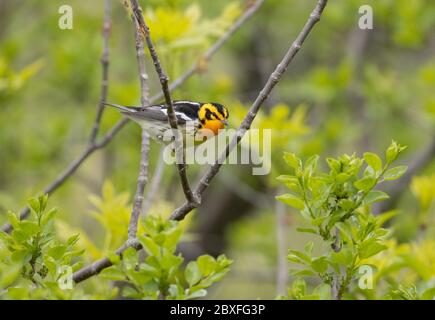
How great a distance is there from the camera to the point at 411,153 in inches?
310

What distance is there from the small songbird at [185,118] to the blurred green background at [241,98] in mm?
907

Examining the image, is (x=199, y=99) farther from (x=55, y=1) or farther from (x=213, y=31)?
(x=55, y=1)

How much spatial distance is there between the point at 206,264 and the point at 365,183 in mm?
652

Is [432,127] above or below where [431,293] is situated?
above

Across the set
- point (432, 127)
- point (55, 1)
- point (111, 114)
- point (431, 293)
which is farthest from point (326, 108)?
point (431, 293)

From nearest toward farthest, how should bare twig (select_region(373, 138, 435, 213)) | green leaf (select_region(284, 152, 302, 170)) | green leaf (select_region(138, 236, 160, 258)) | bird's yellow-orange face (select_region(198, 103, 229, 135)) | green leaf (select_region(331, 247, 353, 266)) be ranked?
green leaf (select_region(138, 236, 160, 258))
green leaf (select_region(331, 247, 353, 266))
green leaf (select_region(284, 152, 302, 170))
bird's yellow-orange face (select_region(198, 103, 229, 135))
bare twig (select_region(373, 138, 435, 213))

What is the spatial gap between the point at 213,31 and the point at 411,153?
4.08 m

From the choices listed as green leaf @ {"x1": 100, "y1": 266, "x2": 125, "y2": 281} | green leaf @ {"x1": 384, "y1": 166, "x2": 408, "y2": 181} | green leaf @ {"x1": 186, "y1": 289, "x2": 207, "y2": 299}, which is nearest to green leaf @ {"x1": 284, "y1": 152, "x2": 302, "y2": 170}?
green leaf @ {"x1": 384, "y1": 166, "x2": 408, "y2": 181}

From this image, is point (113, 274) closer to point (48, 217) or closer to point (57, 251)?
point (57, 251)

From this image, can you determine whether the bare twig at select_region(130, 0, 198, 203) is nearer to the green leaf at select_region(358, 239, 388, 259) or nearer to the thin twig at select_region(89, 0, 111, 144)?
the green leaf at select_region(358, 239, 388, 259)

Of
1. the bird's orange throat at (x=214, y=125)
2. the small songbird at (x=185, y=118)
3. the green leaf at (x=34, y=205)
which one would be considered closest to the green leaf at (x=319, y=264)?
the green leaf at (x=34, y=205)

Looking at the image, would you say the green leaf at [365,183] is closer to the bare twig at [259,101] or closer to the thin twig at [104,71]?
the bare twig at [259,101]

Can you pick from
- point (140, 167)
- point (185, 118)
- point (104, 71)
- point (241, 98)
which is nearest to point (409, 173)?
point (241, 98)

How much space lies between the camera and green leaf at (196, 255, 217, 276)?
7.95 ft
